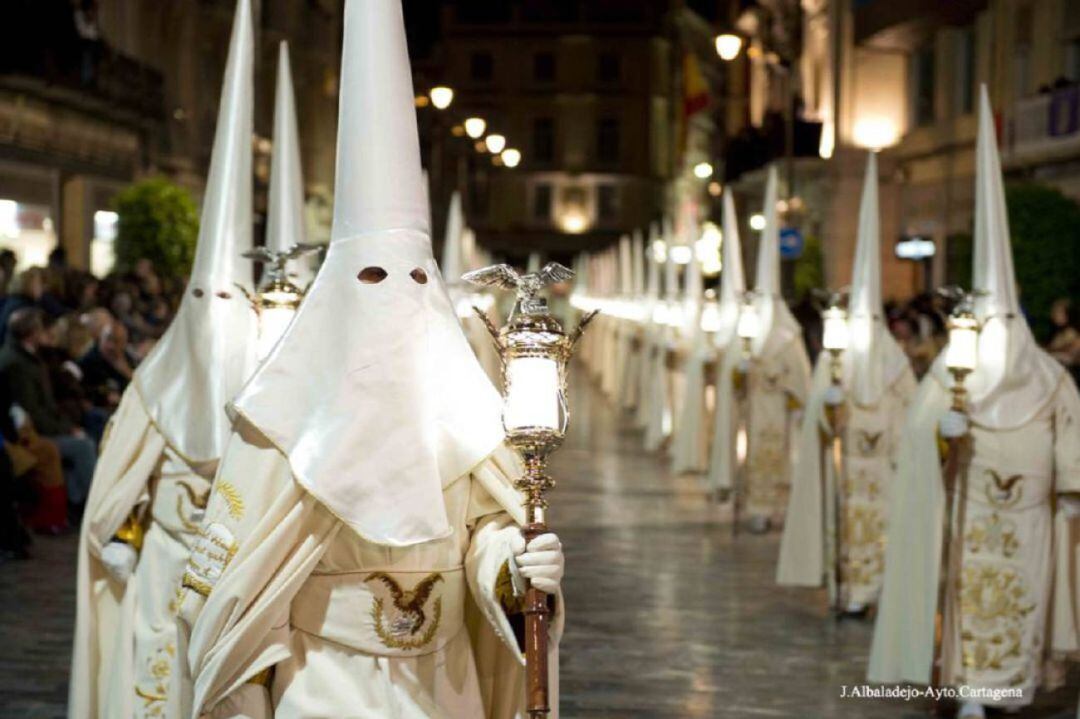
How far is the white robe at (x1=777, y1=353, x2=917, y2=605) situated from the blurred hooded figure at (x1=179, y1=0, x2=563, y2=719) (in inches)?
298

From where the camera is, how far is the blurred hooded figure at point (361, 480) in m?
4.80

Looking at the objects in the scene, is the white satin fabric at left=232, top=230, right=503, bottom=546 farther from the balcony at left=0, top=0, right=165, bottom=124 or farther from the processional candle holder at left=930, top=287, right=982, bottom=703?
the balcony at left=0, top=0, right=165, bottom=124

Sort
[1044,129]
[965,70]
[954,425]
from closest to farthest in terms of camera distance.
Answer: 1. [954,425]
2. [1044,129]
3. [965,70]

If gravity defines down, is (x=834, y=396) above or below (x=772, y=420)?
above

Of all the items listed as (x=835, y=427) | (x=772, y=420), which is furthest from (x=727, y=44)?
(x=835, y=427)

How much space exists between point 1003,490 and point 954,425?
22.9 inches

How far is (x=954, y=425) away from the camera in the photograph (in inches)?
358

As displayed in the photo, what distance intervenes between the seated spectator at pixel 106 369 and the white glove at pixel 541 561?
41.3 feet

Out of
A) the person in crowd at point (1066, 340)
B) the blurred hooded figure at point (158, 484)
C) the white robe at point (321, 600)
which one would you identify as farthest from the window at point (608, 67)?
the white robe at point (321, 600)

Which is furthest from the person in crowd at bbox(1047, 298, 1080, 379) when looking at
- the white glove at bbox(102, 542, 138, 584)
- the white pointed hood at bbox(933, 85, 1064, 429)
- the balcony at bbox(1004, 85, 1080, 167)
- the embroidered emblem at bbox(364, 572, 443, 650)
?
the embroidered emblem at bbox(364, 572, 443, 650)

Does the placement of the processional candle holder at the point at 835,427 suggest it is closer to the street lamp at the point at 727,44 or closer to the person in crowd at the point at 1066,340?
the person in crowd at the point at 1066,340

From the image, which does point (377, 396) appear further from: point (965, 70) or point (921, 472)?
point (965, 70)

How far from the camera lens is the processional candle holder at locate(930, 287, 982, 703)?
9.08 metres

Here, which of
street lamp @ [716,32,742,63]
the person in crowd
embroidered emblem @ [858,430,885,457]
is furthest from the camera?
street lamp @ [716,32,742,63]
